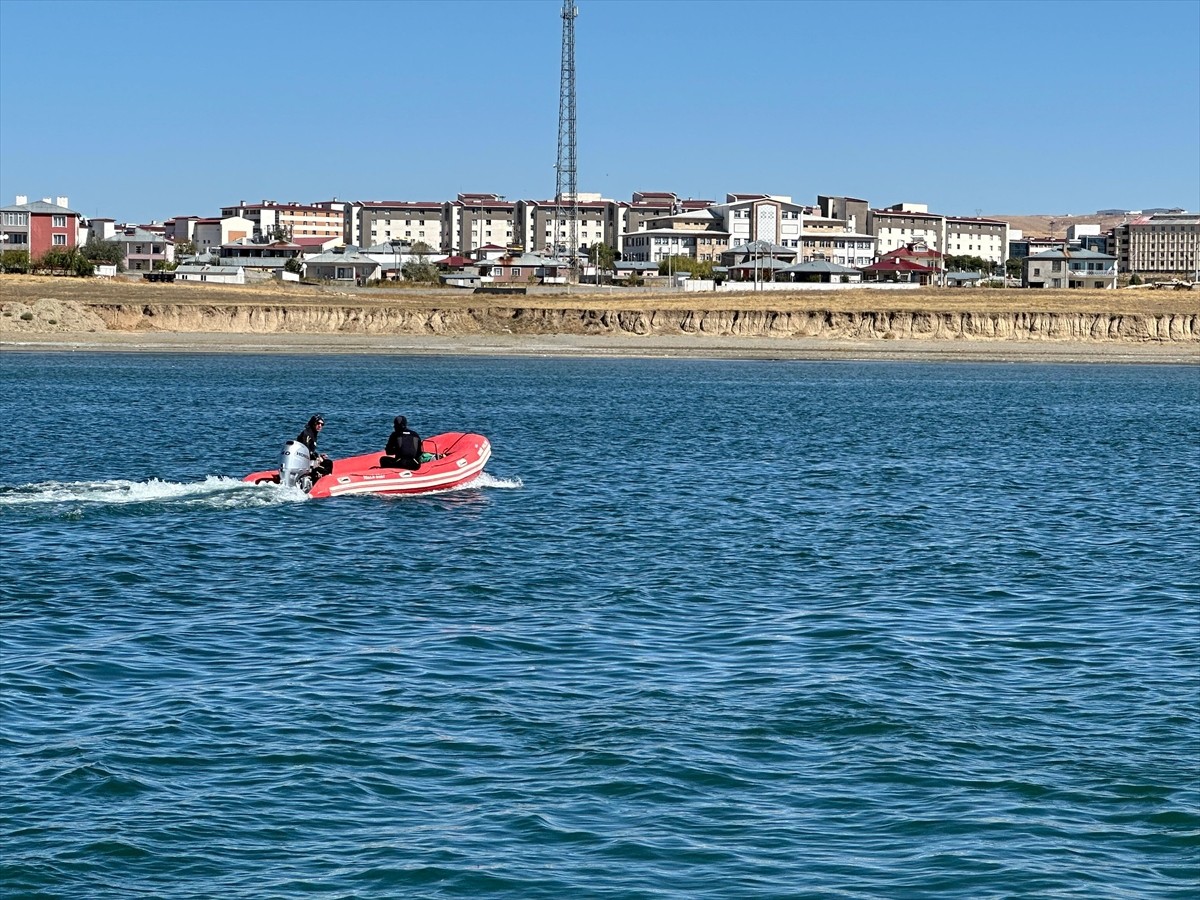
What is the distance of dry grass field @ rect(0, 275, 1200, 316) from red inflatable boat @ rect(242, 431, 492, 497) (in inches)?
2885

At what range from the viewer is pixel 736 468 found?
3797cm

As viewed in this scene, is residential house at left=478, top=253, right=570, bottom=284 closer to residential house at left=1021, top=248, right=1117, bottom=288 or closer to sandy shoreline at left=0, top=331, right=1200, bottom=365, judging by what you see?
residential house at left=1021, top=248, right=1117, bottom=288

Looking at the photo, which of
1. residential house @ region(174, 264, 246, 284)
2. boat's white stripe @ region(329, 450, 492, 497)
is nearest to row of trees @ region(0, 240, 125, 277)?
residential house @ region(174, 264, 246, 284)

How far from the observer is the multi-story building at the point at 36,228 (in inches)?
6683

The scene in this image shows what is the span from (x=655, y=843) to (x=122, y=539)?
1549 centimetres

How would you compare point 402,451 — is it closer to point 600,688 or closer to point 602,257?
point 600,688

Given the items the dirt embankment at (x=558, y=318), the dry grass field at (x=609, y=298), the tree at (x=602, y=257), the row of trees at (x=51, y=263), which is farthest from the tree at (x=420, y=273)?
the dirt embankment at (x=558, y=318)

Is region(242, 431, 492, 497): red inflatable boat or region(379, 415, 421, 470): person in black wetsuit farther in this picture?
region(379, 415, 421, 470): person in black wetsuit

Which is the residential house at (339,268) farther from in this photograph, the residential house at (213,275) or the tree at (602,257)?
the tree at (602,257)

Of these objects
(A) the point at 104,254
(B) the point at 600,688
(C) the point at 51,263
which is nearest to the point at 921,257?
(A) the point at 104,254

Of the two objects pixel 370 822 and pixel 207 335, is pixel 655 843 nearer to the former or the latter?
pixel 370 822

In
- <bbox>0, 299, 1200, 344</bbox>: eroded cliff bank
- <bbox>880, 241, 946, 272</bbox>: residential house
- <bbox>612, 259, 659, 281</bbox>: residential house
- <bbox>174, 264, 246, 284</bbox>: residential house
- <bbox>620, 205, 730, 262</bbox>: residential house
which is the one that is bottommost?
<bbox>0, 299, 1200, 344</bbox>: eroded cliff bank

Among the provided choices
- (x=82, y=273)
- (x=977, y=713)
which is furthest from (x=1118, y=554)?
(x=82, y=273)

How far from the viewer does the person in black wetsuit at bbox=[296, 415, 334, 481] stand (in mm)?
28344
